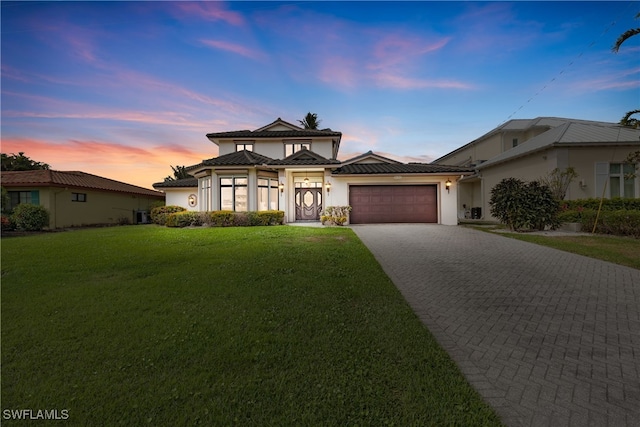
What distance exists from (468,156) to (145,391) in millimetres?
32895

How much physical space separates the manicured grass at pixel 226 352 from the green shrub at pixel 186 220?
33.3ft

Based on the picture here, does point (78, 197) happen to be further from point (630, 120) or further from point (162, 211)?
point (630, 120)

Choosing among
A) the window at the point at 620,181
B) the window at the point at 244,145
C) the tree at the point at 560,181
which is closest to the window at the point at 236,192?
the window at the point at 244,145

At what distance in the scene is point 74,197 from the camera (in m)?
18.2

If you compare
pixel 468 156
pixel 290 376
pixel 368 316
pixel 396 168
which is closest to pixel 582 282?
pixel 368 316

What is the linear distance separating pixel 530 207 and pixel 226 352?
15.2 meters

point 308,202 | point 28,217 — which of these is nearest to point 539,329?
point 308,202

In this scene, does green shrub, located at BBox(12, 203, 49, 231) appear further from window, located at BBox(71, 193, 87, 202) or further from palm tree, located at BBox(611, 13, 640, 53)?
palm tree, located at BBox(611, 13, 640, 53)

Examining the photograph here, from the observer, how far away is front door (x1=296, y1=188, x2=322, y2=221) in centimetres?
1778

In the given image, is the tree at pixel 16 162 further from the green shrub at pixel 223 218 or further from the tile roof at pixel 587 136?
the tile roof at pixel 587 136

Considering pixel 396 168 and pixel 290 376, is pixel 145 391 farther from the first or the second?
pixel 396 168

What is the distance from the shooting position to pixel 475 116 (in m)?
20.1

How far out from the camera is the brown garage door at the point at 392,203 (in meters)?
16.7

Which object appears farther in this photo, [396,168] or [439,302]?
[396,168]
